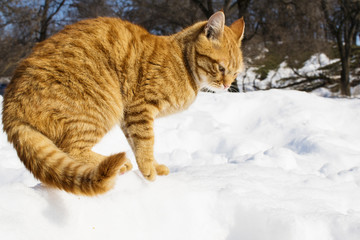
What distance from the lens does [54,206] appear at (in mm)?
1292

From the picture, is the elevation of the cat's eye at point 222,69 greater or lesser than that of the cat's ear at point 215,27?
lesser

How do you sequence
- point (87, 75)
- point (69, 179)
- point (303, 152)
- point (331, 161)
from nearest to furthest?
point (69, 179), point (87, 75), point (331, 161), point (303, 152)

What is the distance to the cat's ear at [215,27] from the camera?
2.14 metres

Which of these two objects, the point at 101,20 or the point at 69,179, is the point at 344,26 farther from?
the point at 69,179

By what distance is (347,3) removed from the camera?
6.82 metres

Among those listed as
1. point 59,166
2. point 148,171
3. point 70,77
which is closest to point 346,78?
point 148,171

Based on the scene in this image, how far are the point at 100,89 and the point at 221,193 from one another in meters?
0.96

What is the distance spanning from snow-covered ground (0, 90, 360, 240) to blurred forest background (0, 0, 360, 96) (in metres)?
4.57

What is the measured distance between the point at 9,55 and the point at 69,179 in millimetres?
7518

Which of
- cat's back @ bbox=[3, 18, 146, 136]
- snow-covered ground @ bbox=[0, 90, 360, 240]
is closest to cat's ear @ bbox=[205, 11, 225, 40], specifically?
cat's back @ bbox=[3, 18, 146, 136]

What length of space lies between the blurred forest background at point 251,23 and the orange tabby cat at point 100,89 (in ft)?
18.7

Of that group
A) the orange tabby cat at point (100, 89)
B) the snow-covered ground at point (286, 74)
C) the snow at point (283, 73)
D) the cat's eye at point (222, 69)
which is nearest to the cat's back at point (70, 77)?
the orange tabby cat at point (100, 89)

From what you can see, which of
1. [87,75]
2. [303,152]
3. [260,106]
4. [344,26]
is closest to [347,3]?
[344,26]

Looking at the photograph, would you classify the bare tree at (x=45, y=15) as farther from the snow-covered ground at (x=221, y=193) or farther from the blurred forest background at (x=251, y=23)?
the snow-covered ground at (x=221, y=193)
